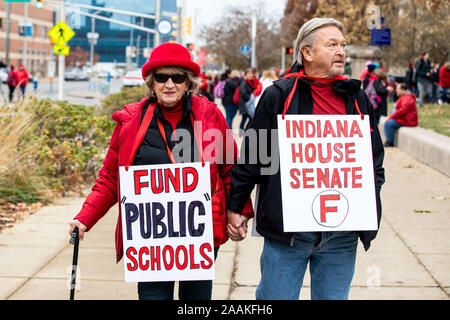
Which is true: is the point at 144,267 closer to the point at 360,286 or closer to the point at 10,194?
the point at 360,286

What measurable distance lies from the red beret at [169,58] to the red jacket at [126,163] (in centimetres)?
18

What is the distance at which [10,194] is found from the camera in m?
8.78

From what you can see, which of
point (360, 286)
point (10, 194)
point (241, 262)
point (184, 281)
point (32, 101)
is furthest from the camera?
point (32, 101)

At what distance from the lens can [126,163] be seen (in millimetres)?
3596

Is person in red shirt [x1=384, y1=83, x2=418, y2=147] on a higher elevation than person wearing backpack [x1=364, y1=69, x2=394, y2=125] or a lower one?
lower

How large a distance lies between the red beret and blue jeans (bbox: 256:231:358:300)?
38.8 inches

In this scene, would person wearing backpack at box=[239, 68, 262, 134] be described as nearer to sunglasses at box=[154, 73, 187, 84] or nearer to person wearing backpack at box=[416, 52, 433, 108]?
person wearing backpack at box=[416, 52, 433, 108]

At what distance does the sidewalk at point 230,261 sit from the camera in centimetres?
553

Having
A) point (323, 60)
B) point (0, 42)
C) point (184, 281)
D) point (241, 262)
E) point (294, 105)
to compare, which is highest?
point (0, 42)

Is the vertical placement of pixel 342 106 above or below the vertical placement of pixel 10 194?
above

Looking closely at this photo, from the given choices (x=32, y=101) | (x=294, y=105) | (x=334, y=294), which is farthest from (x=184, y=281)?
(x=32, y=101)

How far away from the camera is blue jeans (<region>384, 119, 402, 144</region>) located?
50.5 ft

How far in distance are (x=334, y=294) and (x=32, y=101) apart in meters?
7.41

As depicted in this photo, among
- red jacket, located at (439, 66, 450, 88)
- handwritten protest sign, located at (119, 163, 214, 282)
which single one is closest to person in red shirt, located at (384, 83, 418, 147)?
red jacket, located at (439, 66, 450, 88)
